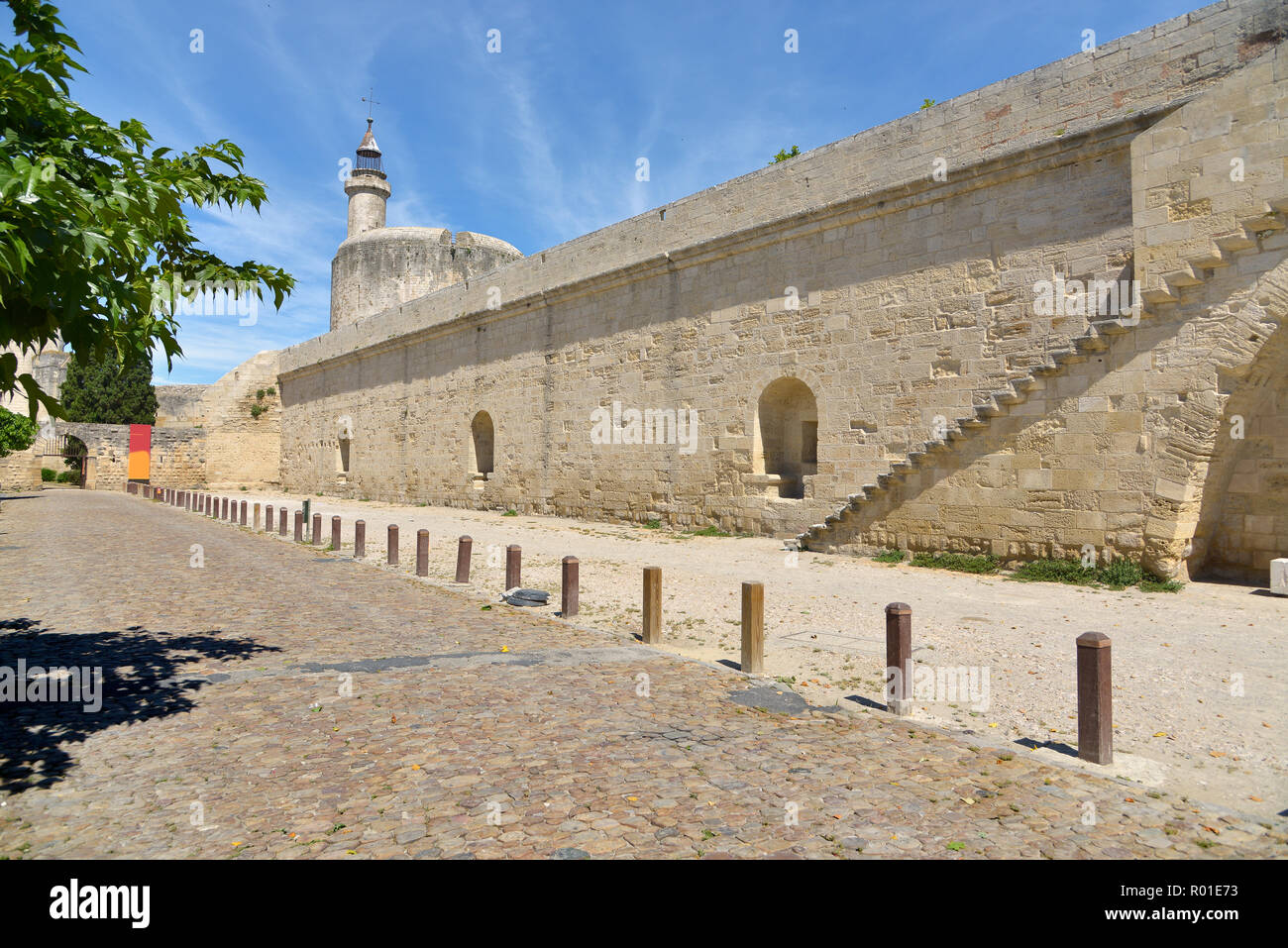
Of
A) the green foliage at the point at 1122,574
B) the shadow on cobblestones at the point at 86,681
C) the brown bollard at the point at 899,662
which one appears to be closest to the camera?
the shadow on cobblestones at the point at 86,681

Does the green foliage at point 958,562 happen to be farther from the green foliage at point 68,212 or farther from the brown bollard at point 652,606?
the green foliage at point 68,212

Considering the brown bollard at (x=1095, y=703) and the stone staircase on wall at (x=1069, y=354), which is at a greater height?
the stone staircase on wall at (x=1069, y=354)

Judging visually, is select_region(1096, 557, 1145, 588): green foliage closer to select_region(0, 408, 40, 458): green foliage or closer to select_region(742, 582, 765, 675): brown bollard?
select_region(742, 582, 765, 675): brown bollard

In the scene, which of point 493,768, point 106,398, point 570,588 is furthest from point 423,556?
point 106,398

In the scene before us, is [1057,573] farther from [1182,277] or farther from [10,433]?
[10,433]

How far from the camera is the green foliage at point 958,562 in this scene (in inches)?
388

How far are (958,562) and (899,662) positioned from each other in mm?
5954

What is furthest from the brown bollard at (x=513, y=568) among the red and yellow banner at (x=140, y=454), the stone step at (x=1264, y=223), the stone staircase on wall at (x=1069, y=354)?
the red and yellow banner at (x=140, y=454)

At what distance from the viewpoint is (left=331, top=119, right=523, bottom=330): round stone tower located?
30984 mm

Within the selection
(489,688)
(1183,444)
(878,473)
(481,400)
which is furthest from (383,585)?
(481,400)

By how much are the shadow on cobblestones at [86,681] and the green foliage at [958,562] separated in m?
8.12

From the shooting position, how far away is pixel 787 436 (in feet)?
46.3

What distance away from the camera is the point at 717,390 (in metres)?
14.4

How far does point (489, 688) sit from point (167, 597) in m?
5.11
